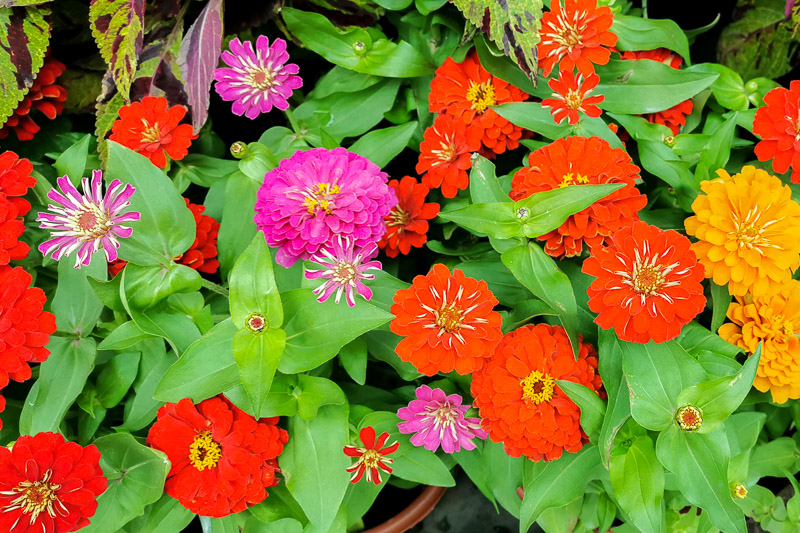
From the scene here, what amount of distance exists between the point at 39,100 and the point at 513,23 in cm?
66

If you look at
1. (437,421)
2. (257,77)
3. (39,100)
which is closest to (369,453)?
(437,421)

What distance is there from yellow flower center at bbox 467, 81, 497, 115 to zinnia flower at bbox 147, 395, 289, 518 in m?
0.47

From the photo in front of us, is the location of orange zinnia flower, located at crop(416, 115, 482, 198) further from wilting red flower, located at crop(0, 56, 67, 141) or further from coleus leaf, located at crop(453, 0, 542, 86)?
wilting red flower, located at crop(0, 56, 67, 141)

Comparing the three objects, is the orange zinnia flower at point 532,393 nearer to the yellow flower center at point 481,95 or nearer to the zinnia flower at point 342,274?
the zinnia flower at point 342,274

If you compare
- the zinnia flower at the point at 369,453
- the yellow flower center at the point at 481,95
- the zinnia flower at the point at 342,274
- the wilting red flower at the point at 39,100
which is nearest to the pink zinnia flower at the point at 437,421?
the zinnia flower at the point at 369,453

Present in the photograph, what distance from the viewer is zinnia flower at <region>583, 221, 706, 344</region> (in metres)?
0.51

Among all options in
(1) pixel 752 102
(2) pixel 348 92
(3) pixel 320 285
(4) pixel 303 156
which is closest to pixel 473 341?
(3) pixel 320 285

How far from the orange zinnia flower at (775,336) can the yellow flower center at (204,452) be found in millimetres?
562

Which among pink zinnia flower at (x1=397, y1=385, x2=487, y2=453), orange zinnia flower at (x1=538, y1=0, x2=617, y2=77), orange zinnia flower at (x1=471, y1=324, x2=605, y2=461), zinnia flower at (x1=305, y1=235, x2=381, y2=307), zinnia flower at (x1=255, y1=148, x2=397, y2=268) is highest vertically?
orange zinnia flower at (x1=538, y1=0, x2=617, y2=77)

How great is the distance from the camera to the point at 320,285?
57cm

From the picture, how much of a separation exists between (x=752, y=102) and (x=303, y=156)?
0.62m

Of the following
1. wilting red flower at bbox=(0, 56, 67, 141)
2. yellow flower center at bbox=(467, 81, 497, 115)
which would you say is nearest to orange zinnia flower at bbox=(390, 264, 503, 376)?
yellow flower center at bbox=(467, 81, 497, 115)

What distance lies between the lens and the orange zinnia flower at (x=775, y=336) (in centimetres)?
60

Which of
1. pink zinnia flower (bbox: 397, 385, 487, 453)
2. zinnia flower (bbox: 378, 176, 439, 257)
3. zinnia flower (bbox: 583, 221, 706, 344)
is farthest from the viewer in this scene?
zinnia flower (bbox: 378, 176, 439, 257)
